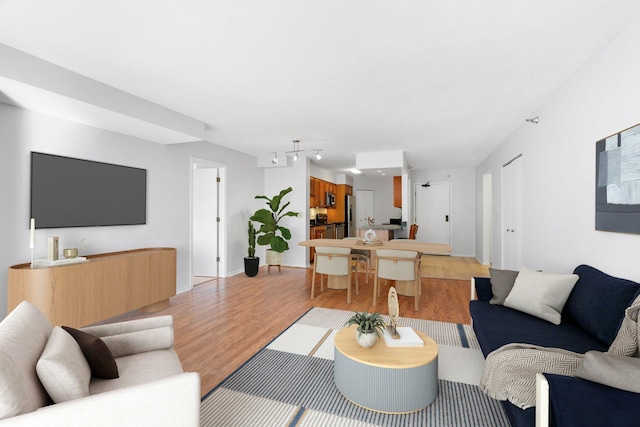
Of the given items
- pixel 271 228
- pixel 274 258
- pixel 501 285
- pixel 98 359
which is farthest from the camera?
pixel 274 258

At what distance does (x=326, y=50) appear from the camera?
2.34 meters

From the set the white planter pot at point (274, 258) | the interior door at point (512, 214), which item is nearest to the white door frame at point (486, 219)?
the interior door at point (512, 214)

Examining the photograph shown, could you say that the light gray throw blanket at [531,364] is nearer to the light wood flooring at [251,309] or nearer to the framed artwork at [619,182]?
the framed artwork at [619,182]

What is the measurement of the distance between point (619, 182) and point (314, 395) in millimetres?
2524

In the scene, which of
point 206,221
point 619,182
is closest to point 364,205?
point 206,221

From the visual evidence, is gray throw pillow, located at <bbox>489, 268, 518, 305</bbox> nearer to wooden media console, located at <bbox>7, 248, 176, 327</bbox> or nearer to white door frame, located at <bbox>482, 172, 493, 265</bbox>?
wooden media console, located at <bbox>7, 248, 176, 327</bbox>

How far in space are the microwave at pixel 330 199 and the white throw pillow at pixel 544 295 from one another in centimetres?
627

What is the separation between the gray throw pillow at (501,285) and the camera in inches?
109

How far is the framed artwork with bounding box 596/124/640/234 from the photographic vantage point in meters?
1.97

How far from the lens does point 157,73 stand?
2736 mm

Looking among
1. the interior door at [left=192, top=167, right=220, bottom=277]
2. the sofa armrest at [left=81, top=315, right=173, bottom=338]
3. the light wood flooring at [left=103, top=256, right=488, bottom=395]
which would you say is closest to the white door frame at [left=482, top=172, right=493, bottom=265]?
the light wood flooring at [left=103, top=256, right=488, bottom=395]

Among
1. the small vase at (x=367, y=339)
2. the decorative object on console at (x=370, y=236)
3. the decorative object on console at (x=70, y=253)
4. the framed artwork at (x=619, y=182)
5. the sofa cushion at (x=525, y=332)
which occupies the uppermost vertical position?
the framed artwork at (x=619, y=182)

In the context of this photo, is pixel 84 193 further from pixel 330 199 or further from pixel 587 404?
pixel 330 199

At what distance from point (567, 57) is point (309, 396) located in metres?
3.20
